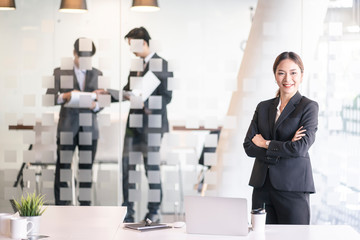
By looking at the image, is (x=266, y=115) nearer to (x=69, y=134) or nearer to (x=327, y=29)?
(x=327, y=29)

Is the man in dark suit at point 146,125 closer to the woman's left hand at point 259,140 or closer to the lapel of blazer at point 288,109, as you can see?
the woman's left hand at point 259,140

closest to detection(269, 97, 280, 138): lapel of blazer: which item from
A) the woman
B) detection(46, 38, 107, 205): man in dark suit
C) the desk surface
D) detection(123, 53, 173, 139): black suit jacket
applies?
the woman

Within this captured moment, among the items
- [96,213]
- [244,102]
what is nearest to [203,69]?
[244,102]

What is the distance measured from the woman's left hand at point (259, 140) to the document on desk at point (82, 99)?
206 cm

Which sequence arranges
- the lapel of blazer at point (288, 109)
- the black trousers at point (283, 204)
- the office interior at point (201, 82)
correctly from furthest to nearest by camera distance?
the office interior at point (201, 82), the lapel of blazer at point (288, 109), the black trousers at point (283, 204)

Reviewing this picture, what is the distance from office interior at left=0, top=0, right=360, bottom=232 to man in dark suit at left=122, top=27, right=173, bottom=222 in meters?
0.06

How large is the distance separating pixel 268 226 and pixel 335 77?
8.90 feet

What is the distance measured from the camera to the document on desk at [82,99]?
6133 mm

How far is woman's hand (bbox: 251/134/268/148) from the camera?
4.51m

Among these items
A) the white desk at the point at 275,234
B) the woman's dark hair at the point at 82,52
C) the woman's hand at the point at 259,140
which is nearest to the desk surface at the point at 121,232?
the white desk at the point at 275,234

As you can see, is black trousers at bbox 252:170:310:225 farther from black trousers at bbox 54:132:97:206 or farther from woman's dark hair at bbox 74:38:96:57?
woman's dark hair at bbox 74:38:96:57

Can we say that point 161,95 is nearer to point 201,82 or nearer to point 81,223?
point 201,82

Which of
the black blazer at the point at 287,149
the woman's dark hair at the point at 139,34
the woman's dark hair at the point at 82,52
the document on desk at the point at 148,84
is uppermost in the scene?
the woman's dark hair at the point at 139,34

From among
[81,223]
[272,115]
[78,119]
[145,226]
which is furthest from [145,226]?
[78,119]
